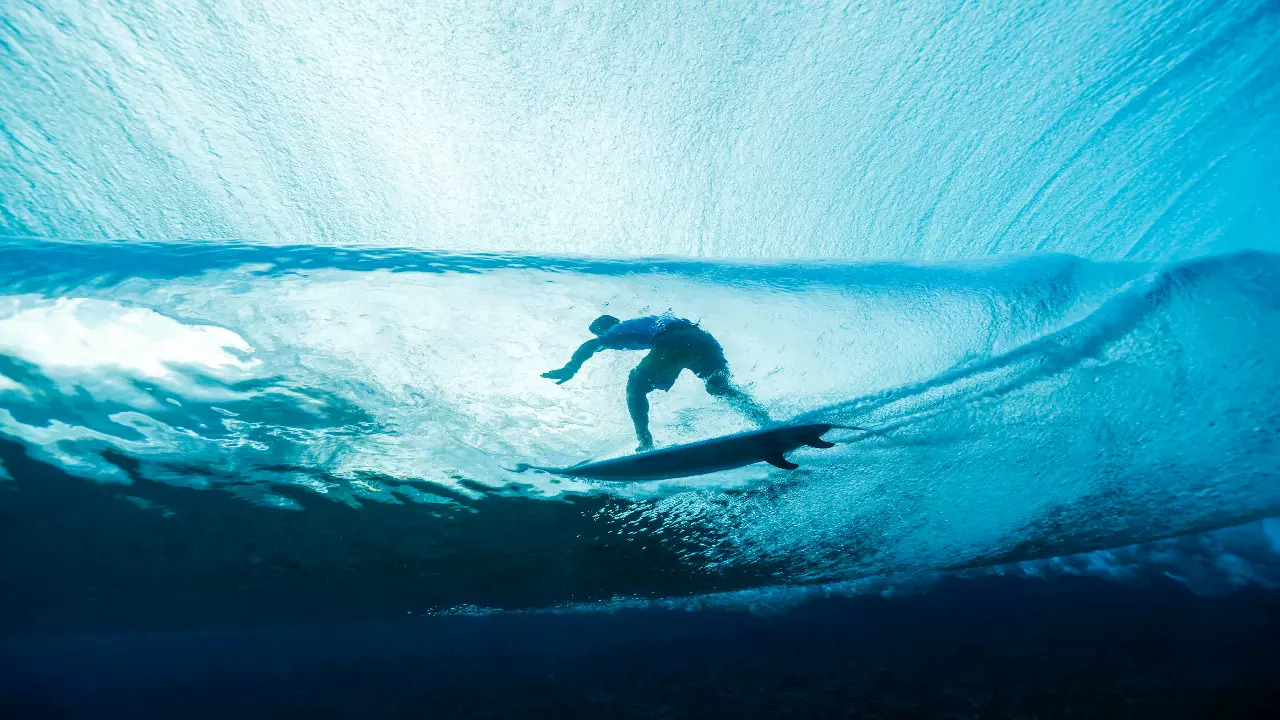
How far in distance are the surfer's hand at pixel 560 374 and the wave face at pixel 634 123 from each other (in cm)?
117

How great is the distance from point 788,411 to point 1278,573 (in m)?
6.60

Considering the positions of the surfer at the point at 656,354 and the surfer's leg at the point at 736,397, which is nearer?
the surfer at the point at 656,354

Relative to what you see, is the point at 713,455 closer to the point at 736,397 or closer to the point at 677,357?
the point at 736,397

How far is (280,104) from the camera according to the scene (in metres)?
3.73

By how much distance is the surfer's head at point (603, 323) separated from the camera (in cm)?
315

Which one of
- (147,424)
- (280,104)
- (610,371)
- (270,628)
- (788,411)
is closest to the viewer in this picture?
(610,371)

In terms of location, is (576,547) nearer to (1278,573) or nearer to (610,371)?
(610,371)

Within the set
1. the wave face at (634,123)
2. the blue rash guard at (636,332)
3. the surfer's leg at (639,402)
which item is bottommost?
the surfer's leg at (639,402)

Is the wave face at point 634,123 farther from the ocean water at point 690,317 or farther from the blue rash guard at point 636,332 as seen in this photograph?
the blue rash guard at point 636,332

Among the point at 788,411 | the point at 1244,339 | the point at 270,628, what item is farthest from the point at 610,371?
the point at 270,628

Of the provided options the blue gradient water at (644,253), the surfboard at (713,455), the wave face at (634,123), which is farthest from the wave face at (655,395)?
the wave face at (634,123)

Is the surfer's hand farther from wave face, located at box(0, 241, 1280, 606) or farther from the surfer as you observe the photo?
wave face, located at box(0, 241, 1280, 606)

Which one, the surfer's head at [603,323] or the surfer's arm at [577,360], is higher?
the surfer's head at [603,323]

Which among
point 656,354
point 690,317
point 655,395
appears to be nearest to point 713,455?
point 655,395
